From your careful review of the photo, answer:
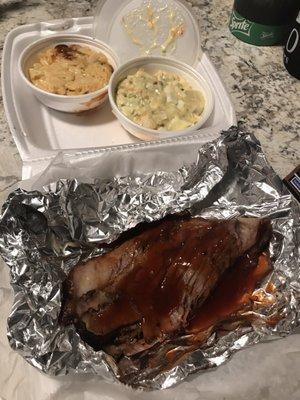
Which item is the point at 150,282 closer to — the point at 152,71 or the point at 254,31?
the point at 152,71

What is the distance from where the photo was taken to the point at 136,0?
4.66 ft

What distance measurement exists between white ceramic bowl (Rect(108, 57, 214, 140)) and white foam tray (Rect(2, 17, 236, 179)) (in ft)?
0.09

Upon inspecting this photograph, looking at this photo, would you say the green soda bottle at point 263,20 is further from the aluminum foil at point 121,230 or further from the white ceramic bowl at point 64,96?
the aluminum foil at point 121,230

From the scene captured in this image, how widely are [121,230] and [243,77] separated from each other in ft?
2.38

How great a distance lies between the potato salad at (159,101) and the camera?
1.25 meters

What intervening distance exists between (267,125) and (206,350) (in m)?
0.71

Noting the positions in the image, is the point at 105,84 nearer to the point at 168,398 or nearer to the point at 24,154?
the point at 24,154

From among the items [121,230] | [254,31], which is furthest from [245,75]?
[121,230]

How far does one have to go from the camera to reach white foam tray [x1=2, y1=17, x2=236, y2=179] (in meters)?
1.19

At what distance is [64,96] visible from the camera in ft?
4.06

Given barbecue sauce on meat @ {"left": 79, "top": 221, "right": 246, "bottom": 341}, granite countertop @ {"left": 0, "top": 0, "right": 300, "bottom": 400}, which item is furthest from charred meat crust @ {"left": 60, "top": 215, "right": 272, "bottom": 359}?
granite countertop @ {"left": 0, "top": 0, "right": 300, "bottom": 400}

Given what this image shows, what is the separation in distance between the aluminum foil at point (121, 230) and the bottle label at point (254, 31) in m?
0.57

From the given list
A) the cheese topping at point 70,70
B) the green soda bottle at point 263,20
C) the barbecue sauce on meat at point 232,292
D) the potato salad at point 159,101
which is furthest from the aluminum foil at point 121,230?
the green soda bottle at point 263,20

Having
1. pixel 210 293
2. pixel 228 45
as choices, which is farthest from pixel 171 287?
pixel 228 45
